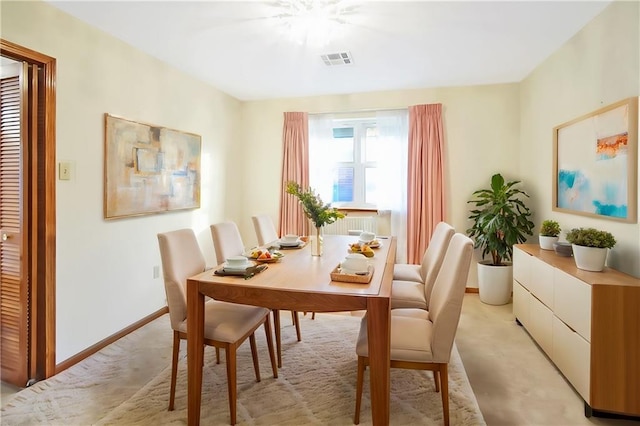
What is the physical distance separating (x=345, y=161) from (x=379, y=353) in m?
3.34

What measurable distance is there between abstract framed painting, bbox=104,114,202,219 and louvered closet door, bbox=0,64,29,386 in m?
0.55

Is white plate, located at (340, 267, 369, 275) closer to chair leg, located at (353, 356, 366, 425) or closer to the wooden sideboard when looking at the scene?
chair leg, located at (353, 356, 366, 425)

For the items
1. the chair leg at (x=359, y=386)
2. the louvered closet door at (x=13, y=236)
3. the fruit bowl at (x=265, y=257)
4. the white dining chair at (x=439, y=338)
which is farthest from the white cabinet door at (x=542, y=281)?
the louvered closet door at (x=13, y=236)

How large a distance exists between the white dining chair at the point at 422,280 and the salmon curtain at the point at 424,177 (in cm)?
127

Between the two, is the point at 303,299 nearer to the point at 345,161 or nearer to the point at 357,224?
the point at 357,224

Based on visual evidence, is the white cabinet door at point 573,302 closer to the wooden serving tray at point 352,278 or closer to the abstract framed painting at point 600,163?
the abstract framed painting at point 600,163

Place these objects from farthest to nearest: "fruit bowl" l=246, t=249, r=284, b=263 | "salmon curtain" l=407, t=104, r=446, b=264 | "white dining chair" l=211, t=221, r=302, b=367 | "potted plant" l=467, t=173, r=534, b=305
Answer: "salmon curtain" l=407, t=104, r=446, b=264 → "potted plant" l=467, t=173, r=534, b=305 → "white dining chair" l=211, t=221, r=302, b=367 → "fruit bowl" l=246, t=249, r=284, b=263

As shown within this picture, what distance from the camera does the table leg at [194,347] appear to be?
1.77 m

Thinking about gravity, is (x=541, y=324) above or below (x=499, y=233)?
below

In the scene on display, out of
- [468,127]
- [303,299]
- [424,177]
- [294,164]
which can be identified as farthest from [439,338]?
[294,164]

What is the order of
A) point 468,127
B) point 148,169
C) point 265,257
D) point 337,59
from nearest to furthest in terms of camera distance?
point 265,257
point 148,169
point 337,59
point 468,127

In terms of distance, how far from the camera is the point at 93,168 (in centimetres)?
263

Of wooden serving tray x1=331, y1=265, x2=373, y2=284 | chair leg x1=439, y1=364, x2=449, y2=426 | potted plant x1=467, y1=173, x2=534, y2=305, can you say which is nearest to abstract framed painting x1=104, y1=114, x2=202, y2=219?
wooden serving tray x1=331, y1=265, x2=373, y2=284

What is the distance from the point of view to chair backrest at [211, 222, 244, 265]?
8.38 ft
